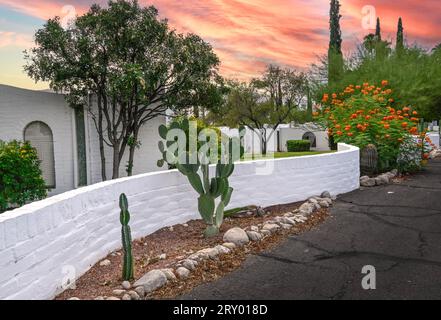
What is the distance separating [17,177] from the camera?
A: 993 cm

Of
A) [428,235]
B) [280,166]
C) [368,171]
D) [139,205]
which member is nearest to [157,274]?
[139,205]

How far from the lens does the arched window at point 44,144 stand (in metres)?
13.3

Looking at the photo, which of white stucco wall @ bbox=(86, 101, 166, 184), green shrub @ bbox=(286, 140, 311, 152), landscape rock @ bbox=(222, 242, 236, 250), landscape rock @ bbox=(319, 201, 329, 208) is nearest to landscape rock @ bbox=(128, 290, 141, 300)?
landscape rock @ bbox=(222, 242, 236, 250)

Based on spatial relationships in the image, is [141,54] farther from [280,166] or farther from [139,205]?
[139,205]

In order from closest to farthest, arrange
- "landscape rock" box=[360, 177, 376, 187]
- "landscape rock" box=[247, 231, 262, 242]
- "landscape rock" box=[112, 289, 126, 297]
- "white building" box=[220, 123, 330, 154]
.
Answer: "landscape rock" box=[112, 289, 126, 297] → "landscape rock" box=[247, 231, 262, 242] → "landscape rock" box=[360, 177, 376, 187] → "white building" box=[220, 123, 330, 154]

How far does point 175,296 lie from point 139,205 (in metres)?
2.38

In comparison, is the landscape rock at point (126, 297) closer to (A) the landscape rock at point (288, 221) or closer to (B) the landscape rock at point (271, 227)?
(B) the landscape rock at point (271, 227)

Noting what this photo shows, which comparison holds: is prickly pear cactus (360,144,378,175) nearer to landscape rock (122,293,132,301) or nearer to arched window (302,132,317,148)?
landscape rock (122,293,132,301)

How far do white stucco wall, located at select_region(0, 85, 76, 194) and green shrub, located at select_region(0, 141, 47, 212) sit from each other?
2.90 m

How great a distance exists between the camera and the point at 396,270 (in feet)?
16.0

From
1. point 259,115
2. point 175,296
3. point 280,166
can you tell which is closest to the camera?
point 175,296

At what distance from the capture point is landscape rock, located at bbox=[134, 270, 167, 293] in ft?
14.5

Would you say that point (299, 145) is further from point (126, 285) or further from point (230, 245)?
point (126, 285)

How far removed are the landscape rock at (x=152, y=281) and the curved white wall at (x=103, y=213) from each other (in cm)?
85
